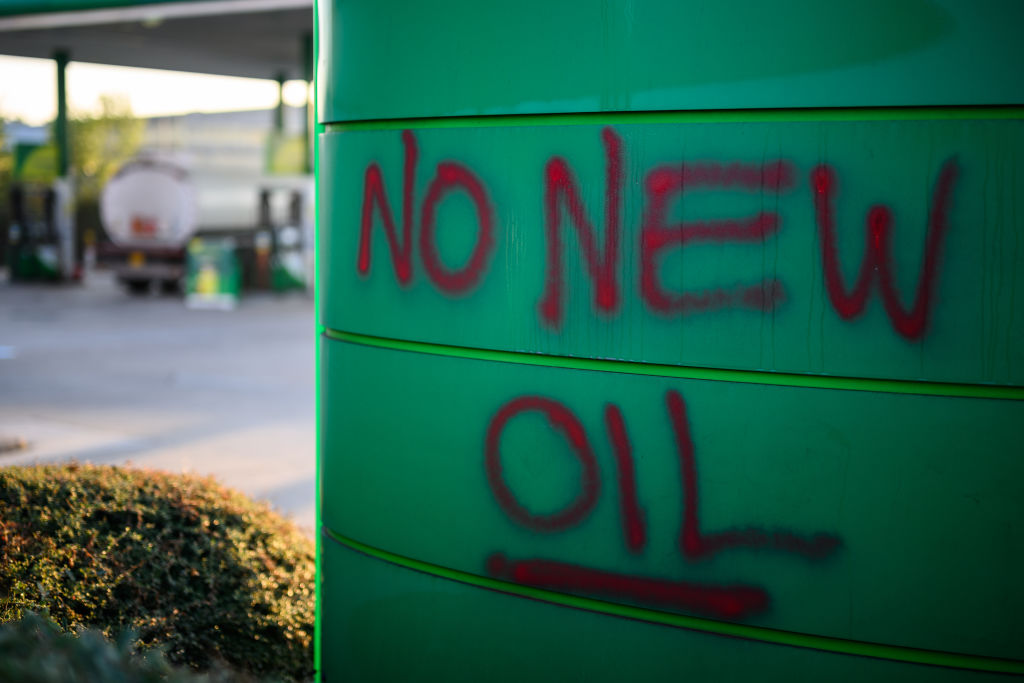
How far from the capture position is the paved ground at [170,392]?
7781 mm

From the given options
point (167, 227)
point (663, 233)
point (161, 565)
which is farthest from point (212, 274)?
point (663, 233)

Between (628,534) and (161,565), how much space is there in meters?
1.99

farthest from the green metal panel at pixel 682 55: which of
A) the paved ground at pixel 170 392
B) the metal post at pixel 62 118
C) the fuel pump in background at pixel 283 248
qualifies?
the metal post at pixel 62 118

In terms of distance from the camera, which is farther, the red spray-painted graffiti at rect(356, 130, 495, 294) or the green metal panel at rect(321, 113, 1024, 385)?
the red spray-painted graffiti at rect(356, 130, 495, 294)

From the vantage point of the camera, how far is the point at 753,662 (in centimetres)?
240

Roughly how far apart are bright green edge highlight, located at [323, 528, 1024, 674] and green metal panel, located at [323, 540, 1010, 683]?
0.05 feet

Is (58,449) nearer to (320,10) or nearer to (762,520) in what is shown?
(320,10)

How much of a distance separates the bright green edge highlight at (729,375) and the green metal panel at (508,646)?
0.59 metres

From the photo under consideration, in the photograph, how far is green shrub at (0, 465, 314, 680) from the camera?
3.46 m

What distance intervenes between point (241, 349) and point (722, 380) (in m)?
12.1

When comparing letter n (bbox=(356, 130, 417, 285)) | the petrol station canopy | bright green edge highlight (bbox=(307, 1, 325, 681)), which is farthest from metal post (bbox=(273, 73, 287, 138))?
letter n (bbox=(356, 130, 417, 285))

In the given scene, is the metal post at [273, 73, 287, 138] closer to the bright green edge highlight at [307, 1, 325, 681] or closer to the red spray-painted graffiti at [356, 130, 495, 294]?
the bright green edge highlight at [307, 1, 325, 681]

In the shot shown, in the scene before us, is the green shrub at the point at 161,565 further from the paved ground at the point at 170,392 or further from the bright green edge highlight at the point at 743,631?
the bright green edge highlight at the point at 743,631

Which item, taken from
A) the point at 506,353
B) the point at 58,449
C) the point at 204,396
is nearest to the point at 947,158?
the point at 506,353
